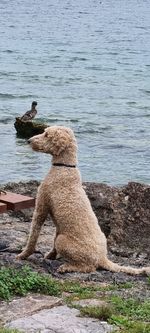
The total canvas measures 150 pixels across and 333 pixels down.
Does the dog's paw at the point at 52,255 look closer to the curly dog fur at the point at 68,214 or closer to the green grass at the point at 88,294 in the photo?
the curly dog fur at the point at 68,214

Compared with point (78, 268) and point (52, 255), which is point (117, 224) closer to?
point (52, 255)

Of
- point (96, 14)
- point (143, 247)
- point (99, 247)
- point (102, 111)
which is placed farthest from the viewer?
point (96, 14)

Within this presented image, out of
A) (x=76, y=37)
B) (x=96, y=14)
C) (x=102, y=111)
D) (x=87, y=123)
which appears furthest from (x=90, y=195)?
(x=96, y=14)

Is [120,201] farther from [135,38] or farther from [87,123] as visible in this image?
[135,38]

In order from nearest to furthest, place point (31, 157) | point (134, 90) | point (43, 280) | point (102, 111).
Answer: point (43, 280) → point (31, 157) → point (102, 111) → point (134, 90)

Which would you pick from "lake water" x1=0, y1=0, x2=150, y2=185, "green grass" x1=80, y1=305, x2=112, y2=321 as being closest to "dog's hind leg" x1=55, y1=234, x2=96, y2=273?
"green grass" x1=80, y1=305, x2=112, y2=321

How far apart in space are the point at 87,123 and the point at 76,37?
3337 cm

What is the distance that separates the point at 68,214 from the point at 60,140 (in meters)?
0.72

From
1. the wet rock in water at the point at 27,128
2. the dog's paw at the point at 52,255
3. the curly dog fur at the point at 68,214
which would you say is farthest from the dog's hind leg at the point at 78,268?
the wet rock in water at the point at 27,128

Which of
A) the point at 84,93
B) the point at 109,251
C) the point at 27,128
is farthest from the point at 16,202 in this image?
the point at 84,93

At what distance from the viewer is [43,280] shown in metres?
7.35

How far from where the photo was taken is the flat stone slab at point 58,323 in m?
6.32

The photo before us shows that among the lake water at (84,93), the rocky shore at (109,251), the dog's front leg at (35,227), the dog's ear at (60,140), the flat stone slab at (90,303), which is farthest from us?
the lake water at (84,93)

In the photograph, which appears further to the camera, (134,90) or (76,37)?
(76,37)
